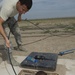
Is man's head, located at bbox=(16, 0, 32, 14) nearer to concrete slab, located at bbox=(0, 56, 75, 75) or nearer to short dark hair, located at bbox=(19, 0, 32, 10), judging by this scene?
short dark hair, located at bbox=(19, 0, 32, 10)

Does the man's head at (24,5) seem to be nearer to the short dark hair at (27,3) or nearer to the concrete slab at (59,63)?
the short dark hair at (27,3)

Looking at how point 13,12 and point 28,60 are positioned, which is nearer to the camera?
point 13,12

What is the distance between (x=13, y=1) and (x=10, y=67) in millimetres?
1429

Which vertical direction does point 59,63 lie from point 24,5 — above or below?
below

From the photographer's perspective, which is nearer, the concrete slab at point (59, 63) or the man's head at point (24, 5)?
the man's head at point (24, 5)

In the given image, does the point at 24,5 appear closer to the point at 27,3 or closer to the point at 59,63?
the point at 27,3

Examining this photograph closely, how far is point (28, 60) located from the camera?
16.7 ft

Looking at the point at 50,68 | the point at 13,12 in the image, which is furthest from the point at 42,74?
the point at 13,12

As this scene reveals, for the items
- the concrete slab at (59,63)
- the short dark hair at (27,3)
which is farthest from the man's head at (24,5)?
the concrete slab at (59,63)

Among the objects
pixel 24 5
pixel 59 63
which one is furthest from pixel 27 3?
pixel 59 63

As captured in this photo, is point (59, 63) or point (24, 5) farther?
point (59, 63)

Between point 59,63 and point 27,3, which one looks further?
point 59,63

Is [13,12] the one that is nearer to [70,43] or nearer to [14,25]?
[14,25]

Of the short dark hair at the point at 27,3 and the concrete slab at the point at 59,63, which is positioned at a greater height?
the short dark hair at the point at 27,3
